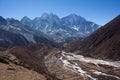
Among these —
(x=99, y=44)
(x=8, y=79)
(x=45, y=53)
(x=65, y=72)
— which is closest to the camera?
(x=8, y=79)

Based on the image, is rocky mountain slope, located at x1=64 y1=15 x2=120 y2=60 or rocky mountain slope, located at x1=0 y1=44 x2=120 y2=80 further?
rocky mountain slope, located at x1=64 y1=15 x2=120 y2=60

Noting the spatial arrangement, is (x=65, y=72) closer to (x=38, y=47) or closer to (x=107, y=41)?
(x=38, y=47)

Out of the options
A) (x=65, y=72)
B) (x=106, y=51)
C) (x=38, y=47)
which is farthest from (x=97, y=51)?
(x=65, y=72)

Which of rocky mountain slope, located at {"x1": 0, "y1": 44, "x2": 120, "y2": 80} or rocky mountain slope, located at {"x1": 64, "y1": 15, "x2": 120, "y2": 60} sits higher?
rocky mountain slope, located at {"x1": 64, "y1": 15, "x2": 120, "y2": 60}

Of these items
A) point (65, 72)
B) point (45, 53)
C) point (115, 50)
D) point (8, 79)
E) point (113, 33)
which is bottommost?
point (8, 79)

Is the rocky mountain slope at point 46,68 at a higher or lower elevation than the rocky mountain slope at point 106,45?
lower

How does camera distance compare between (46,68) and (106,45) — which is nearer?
(46,68)

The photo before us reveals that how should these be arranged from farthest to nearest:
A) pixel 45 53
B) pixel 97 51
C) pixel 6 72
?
pixel 97 51 → pixel 45 53 → pixel 6 72

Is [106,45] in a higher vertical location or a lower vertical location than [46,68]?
higher

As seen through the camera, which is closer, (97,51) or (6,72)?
(6,72)

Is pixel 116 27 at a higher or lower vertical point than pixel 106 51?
higher

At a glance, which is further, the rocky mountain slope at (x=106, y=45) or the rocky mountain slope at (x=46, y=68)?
the rocky mountain slope at (x=106, y=45)
